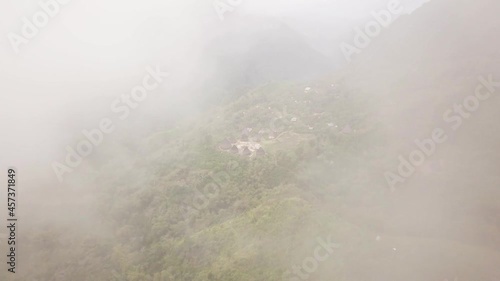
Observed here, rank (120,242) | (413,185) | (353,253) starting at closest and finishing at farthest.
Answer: (353,253)
(120,242)
(413,185)

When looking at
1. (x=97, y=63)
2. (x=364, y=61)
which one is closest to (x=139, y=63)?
(x=97, y=63)

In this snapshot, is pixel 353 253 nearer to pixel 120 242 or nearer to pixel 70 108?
pixel 120 242

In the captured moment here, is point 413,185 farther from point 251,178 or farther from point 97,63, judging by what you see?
point 97,63

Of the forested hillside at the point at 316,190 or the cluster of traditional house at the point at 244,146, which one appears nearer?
the forested hillside at the point at 316,190

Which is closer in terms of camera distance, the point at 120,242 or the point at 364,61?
the point at 120,242

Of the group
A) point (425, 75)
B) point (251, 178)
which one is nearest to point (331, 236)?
point (251, 178)

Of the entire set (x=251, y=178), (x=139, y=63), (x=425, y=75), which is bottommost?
(x=425, y=75)

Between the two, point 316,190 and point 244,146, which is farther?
point 244,146

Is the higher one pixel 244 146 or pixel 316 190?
pixel 244 146

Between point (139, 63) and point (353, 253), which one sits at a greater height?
point (139, 63)

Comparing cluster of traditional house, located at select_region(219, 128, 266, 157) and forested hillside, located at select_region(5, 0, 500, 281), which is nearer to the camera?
forested hillside, located at select_region(5, 0, 500, 281)

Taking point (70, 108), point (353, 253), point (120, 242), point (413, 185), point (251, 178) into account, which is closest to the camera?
point (353, 253)
